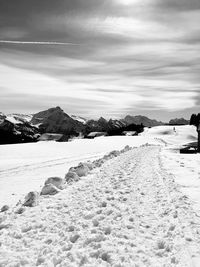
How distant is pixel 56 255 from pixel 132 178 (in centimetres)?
911

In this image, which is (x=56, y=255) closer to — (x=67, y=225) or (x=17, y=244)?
(x=17, y=244)

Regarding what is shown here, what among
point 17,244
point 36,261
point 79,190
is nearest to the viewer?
point 36,261

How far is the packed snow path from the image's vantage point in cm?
554

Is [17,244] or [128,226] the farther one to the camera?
[128,226]

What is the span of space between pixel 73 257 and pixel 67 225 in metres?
1.79

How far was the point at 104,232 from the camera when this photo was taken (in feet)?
22.6

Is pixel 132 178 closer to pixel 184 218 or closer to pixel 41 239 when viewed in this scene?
pixel 184 218

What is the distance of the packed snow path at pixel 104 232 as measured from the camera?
18.2ft

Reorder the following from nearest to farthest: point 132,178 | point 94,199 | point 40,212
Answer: point 40,212, point 94,199, point 132,178

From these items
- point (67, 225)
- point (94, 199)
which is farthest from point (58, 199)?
point (67, 225)

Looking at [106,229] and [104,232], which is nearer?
[104,232]

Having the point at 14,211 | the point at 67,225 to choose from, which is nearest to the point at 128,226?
the point at 67,225

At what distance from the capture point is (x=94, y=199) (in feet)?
33.3

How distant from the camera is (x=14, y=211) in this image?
8.76 m
